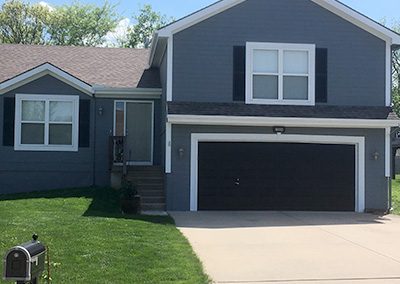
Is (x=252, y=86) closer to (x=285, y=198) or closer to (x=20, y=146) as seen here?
(x=285, y=198)

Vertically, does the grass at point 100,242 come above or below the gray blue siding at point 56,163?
below

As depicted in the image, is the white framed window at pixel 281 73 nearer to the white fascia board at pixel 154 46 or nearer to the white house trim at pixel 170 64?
the white house trim at pixel 170 64

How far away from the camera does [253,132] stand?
16516 mm

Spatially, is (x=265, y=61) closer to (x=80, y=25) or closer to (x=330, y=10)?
(x=330, y=10)

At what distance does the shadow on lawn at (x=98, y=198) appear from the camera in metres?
13.2

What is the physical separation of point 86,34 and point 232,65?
34.0m

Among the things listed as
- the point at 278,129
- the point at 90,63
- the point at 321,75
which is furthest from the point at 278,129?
the point at 90,63

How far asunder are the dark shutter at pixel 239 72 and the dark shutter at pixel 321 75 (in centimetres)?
226

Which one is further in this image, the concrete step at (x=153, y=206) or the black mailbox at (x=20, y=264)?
the concrete step at (x=153, y=206)

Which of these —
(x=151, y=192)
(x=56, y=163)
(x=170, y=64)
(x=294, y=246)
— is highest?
(x=170, y=64)

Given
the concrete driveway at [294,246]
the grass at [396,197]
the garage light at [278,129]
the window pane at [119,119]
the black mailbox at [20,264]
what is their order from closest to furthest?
the black mailbox at [20,264], the concrete driveway at [294,246], the garage light at [278,129], the grass at [396,197], the window pane at [119,119]

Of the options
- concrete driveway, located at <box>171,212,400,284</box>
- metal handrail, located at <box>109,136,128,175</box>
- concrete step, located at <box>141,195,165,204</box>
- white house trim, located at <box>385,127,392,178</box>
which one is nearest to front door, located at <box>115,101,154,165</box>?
metal handrail, located at <box>109,136,128,175</box>

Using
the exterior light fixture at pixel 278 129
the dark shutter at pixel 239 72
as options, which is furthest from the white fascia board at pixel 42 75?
the exterior light fixture at pixel 278 129

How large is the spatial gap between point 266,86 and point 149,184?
4.69 m
